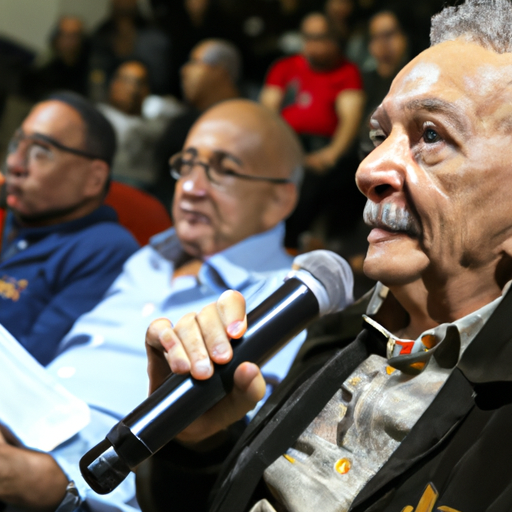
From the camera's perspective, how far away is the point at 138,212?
1.68 meters

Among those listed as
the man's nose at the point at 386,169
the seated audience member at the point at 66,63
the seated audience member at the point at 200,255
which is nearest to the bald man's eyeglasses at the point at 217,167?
the seated audience member at the point at 200,255

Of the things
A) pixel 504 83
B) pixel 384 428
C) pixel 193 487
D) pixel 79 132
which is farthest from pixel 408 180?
pixel 79 132

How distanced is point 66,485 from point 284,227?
0.67 metres

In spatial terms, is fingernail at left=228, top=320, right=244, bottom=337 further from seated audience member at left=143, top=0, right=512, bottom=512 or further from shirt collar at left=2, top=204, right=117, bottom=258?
shirt collar at left=2, top=204, right=117, bottom=258

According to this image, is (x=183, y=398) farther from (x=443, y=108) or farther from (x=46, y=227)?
(x=46, y=227)

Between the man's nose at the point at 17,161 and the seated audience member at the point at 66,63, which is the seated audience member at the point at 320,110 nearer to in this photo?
the man's nose at the point at 17,161

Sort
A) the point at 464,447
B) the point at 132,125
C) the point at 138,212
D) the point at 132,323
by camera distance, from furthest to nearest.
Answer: the point at 132,125 → the point at 138,212 → the point at 132,323 → the point at 464,447

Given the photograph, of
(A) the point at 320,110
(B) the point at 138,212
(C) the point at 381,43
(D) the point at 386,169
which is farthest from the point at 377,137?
(A) the point at 320,110

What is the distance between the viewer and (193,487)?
786 millimetres

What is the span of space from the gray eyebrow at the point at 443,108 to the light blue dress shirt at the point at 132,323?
1.01 feet

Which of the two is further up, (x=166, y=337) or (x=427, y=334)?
(x=166, y=337)

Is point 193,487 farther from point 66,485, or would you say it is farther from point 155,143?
point 155,143

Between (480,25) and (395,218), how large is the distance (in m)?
0.20

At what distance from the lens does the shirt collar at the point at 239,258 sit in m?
1.08
